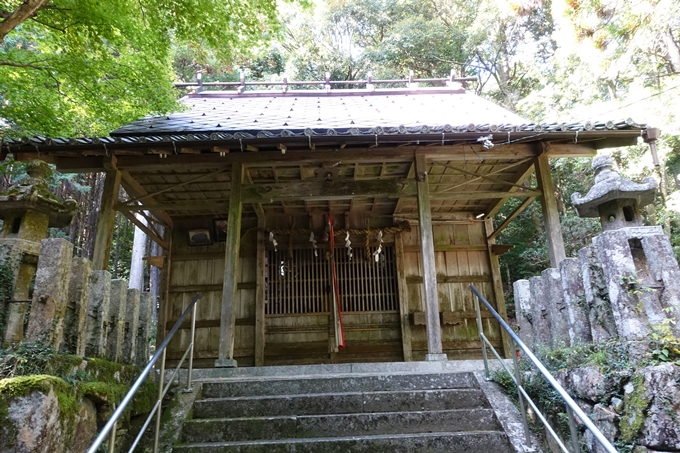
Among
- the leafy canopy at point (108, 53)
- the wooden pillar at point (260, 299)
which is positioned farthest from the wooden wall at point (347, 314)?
the leafy canopy at point (108, 53)

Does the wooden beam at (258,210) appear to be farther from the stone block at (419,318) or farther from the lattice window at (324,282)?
the stone block at (419,318)

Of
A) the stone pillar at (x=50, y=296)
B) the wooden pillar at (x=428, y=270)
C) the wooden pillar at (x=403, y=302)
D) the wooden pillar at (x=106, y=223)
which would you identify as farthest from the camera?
the wooden pillar at (x=403, y=302)

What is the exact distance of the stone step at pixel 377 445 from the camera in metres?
3.48

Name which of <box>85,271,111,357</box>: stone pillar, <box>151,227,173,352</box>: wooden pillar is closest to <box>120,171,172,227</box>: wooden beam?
<box>151,227,173,352</box>: wooden pillar

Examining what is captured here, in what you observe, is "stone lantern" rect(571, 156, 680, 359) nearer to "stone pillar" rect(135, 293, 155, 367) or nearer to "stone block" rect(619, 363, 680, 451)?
"stone block" rect(619, 363, 680, 451)

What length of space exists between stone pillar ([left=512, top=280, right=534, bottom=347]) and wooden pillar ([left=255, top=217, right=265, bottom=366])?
518 cm

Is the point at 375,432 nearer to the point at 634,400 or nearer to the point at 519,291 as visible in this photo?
the point at 634,400

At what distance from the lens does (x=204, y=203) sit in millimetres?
8398

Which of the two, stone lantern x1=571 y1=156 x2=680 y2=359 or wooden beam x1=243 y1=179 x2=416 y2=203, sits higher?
wooden beam x1=243 y1=179 x2=416 y2=203

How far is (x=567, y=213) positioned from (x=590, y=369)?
12.6 metres

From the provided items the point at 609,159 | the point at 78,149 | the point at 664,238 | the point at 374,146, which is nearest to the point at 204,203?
the point at 78,149

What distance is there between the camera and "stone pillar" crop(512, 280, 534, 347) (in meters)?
4.68

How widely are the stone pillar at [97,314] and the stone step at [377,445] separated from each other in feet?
3.82

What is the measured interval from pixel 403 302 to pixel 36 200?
21.4 feet
